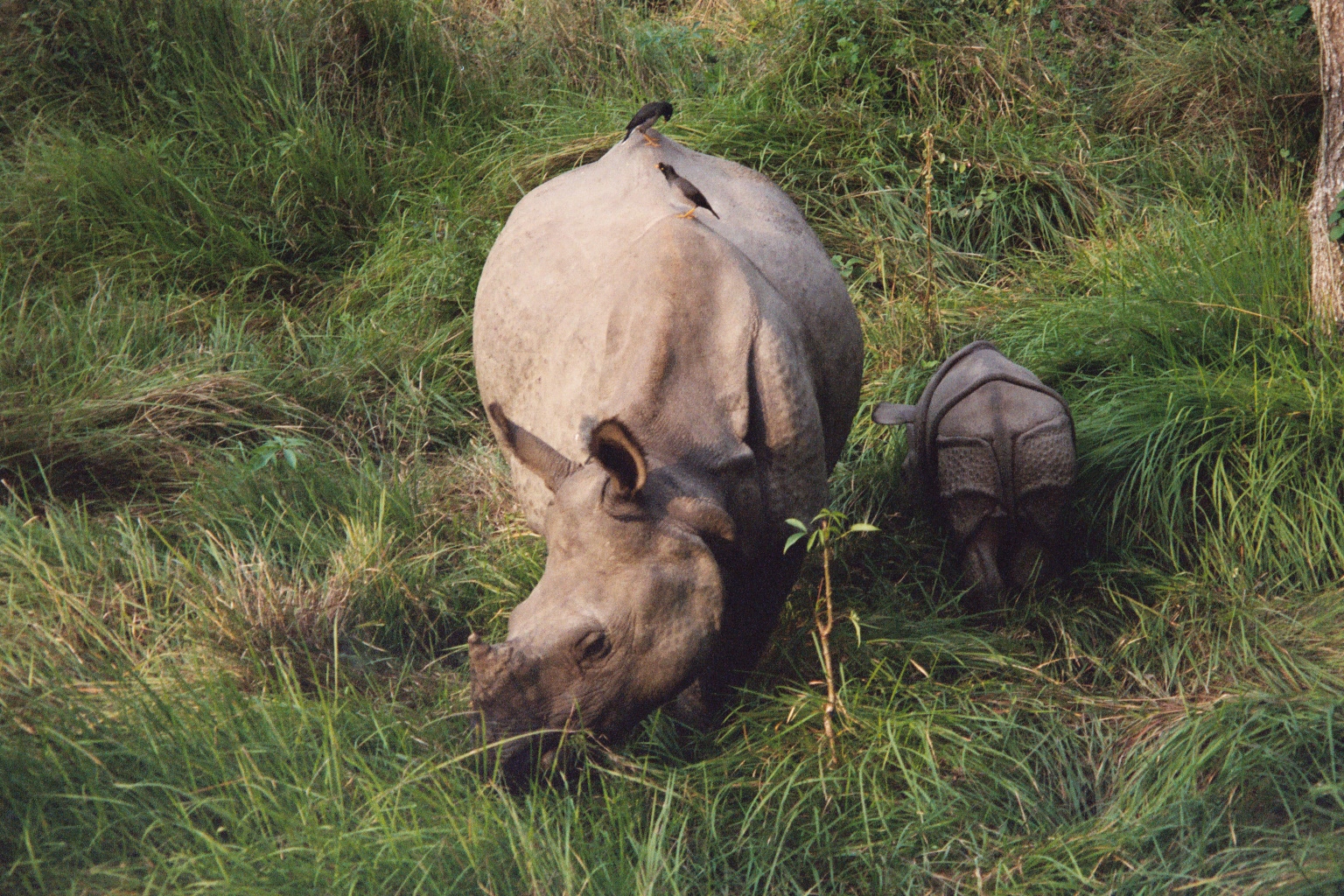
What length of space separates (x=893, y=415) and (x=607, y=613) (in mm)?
1872

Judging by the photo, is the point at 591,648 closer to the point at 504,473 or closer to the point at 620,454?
the point at 620,454

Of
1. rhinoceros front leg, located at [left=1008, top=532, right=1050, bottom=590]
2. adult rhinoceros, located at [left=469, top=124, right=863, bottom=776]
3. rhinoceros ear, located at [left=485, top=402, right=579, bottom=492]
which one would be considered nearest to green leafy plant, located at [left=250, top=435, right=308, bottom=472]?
adult rhinoceros, located at [left=469, top=124, right=863, bottom=776]

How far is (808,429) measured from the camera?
3.11 metres

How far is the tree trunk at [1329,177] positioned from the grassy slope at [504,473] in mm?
146

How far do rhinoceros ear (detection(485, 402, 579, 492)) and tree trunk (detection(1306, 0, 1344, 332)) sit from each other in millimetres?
3041

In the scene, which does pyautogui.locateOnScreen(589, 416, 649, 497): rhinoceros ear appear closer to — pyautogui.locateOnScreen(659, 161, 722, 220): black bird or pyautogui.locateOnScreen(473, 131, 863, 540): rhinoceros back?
pyautogui.locateOnScreen(473, 131, 863, 540): rhinoceros back

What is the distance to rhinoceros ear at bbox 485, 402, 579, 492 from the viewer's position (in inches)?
116

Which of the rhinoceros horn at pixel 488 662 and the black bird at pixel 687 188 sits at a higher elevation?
the black bird at pixel 687 188

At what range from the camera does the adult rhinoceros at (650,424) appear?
2.73m

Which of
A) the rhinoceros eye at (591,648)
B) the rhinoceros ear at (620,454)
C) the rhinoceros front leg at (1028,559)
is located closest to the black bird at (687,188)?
the rhinoceros ear at (620,454)

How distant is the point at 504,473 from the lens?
4.65 m

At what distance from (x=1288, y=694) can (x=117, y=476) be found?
4040 mm

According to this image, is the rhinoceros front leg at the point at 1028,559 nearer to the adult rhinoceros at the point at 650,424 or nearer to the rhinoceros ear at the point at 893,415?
the rhinoceros ear at the point at 893,415

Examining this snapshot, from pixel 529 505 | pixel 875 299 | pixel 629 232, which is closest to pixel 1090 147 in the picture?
pixel 875 299
